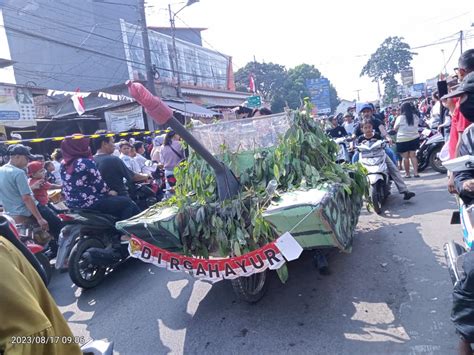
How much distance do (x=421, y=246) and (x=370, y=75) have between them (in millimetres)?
69962

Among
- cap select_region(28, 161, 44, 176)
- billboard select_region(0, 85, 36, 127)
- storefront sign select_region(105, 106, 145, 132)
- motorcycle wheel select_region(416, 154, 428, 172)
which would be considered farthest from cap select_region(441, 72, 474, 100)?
storefront sign select_region(105, 106, 145, 132)

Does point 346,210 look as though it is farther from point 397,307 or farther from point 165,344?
point 165,344

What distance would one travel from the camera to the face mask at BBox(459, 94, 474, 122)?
273 cm

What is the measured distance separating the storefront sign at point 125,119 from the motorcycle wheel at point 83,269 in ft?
41.3

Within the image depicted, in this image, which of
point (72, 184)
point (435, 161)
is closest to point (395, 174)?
point (435, 161)

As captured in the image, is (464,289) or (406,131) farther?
(406,131)

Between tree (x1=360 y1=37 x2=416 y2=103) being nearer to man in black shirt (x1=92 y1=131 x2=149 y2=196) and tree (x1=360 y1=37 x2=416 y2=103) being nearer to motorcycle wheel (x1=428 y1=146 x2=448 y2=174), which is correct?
→ motorcycle wheel (x1=428 y1=146 x2=448 y2=174)

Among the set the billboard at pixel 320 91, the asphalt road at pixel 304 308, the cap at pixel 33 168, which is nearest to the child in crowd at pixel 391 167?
the asphalt road at pixel 304 308

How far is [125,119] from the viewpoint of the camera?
16.7m

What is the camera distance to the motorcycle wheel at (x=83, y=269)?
421 cm

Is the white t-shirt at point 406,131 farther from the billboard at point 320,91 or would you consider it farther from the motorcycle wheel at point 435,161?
the billboard at point 320,91

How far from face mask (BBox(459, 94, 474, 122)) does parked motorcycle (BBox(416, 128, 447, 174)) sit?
A: 19.8 ft

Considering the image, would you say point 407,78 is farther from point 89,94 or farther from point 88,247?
point 88,247

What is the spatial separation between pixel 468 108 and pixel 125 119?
616 inches
